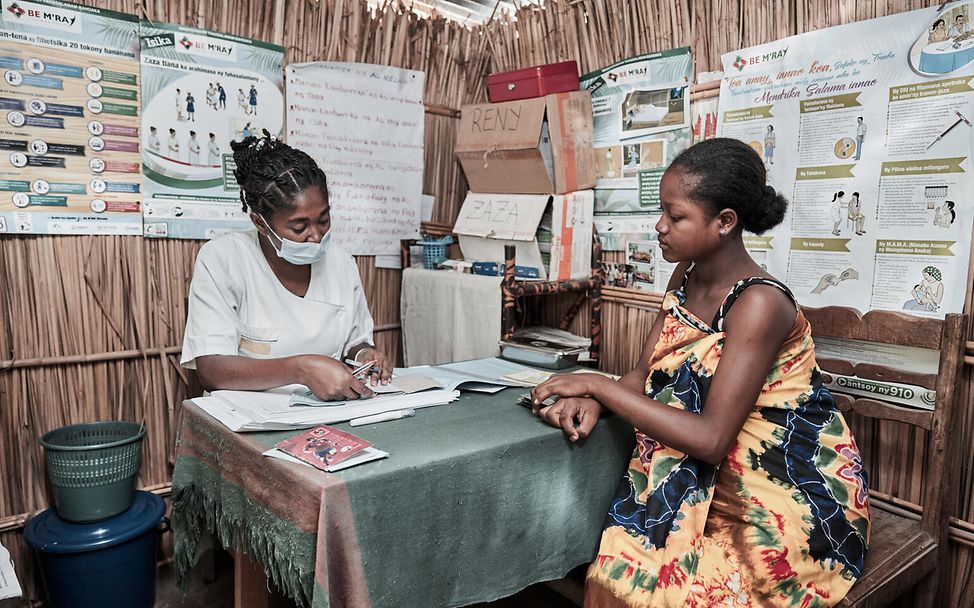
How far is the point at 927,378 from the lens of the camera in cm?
171

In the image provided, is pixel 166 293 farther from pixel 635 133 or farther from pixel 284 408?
pixel 635 133

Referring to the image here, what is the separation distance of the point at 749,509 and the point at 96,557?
203 cm

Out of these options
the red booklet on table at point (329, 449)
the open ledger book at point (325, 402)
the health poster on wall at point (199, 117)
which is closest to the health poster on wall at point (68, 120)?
the health poster on wall at point (199, 117)

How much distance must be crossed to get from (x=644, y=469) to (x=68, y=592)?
6.32 feet

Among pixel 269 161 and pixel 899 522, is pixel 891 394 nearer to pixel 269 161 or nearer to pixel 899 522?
pixel 899 522

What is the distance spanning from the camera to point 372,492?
114 cm

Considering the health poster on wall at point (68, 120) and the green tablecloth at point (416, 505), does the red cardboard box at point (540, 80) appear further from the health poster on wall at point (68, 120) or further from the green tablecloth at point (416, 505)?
the green tablecloth at point (416, 505)

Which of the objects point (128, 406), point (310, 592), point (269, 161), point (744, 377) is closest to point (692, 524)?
point (744, 377)

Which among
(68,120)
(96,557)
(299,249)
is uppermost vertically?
(68,120)

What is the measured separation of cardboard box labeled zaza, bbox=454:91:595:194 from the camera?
8.79 feet

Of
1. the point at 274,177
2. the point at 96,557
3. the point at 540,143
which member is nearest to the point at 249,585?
the point at 96,557

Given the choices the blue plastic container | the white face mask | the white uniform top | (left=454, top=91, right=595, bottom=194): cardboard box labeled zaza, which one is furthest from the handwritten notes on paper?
the blue plastic container

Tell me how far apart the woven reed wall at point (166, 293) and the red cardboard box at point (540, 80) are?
0.43 ft

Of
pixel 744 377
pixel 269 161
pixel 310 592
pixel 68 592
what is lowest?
pixel 68 592
